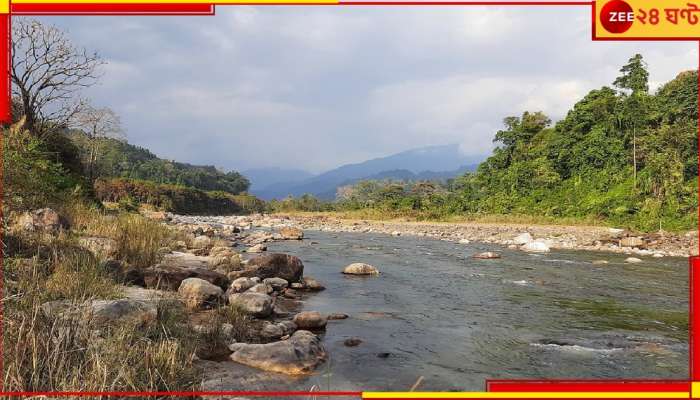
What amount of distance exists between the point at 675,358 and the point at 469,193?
41.3 m

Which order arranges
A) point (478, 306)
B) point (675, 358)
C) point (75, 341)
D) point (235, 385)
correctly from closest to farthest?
point (75, 341) → point (235, 385) → point (675, 358) → point (478, 306)

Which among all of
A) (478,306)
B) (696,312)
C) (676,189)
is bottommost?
(478,306)

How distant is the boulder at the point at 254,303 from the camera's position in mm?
7996

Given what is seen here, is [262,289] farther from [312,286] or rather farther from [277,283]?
[312,286]

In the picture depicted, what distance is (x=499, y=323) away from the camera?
8430 mm

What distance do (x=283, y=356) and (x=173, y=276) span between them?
4793 mm

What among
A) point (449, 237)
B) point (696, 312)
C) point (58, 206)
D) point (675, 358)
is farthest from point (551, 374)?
point (449, 237)

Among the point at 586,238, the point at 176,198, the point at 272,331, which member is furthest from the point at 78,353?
the point at 176,198

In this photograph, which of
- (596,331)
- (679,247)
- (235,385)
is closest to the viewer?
(235,385)

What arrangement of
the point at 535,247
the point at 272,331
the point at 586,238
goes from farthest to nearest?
the point at 586,238
the point at 535,247
the point at 272,331

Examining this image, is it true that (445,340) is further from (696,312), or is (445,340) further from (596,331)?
(696,312)

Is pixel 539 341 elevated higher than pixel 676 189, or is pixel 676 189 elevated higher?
pixel 676 189

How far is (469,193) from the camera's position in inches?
1848

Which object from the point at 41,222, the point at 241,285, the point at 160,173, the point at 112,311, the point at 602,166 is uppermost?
the point at 160,173
